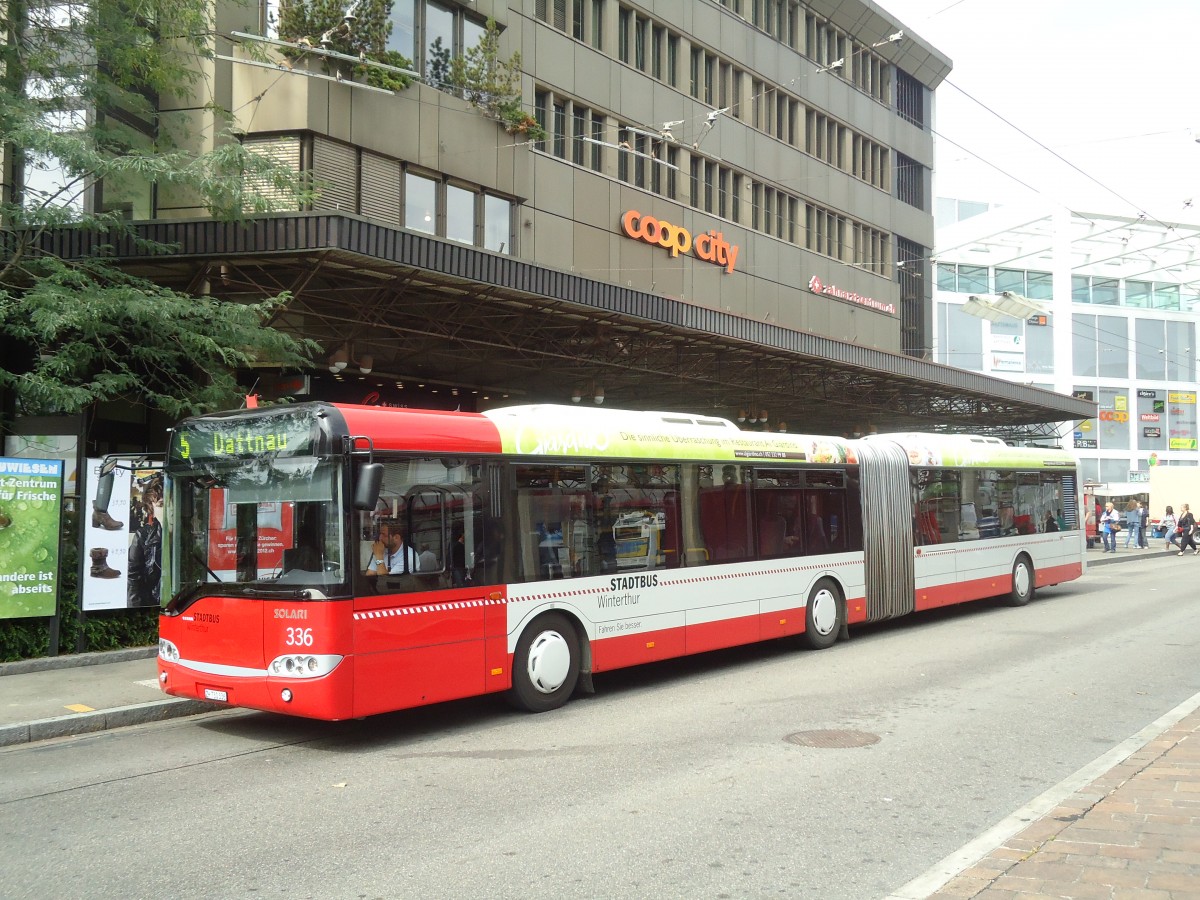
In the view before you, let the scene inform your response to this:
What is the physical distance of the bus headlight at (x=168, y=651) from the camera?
906cm

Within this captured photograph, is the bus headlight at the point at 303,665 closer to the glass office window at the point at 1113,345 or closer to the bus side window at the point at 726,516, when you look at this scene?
the bus side window at the point at 726,516

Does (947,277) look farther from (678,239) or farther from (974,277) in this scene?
(678,239)

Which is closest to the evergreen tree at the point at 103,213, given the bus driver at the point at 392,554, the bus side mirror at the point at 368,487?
the bus driver at the point at 392,554

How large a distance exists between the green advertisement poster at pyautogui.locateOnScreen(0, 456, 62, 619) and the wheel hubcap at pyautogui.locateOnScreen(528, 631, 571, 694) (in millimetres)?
5871

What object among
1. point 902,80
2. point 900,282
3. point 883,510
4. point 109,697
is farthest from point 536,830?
point 902,80

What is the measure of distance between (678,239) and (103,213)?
1842cm

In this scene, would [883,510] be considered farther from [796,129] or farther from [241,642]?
[796,129]

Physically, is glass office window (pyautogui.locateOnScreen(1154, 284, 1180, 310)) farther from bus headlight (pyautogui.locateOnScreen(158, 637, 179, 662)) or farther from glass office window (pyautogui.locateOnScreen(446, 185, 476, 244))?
bus headlight (pyautogui.locateOnScreen(158, 637, 179, 662))

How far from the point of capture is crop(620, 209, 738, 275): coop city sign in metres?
27.5

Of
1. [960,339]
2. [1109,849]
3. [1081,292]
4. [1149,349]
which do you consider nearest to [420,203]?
[1109,849]

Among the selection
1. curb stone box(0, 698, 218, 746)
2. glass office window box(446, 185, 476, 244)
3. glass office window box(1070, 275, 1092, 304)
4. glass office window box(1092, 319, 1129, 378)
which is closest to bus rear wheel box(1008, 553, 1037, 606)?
glass office window box(446, 185, 476, 244)

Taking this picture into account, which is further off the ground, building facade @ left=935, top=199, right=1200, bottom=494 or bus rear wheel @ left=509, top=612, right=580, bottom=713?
building facade @ left=935, top=199, right=1200, bottom=494

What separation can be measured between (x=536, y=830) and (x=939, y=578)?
12.1 m

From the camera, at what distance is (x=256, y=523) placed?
864cm
